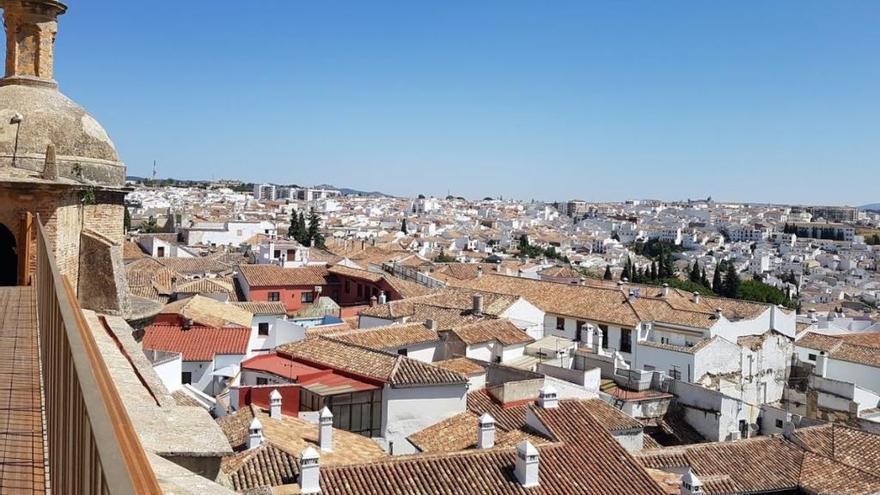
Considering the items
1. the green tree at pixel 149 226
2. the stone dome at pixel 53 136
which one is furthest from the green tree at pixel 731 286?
the stone dome at pixel 53 136

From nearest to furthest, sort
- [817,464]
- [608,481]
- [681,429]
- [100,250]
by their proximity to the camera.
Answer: [100,250] < [608,481] < [817,464] < [681,429]

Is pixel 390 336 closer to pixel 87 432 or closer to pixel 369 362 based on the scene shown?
pixel 369 362

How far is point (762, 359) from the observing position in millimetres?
27031

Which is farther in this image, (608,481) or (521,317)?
(521,317)

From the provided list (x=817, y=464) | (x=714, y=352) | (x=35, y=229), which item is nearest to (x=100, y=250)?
(x=35, y=229)

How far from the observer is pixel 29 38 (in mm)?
9414

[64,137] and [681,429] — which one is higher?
[64,137]

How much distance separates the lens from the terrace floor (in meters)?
2.86

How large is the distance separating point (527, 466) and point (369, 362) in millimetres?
5964

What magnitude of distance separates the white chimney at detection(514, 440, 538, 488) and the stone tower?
20.7 ft

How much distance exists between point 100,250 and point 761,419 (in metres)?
18.2

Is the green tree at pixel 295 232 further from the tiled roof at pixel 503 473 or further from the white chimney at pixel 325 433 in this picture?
the tiled roof at pixel 503 473

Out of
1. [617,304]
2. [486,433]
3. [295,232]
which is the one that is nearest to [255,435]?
[486,433]

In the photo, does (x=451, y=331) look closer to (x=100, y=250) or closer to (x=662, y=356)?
(x=662, y=356)
